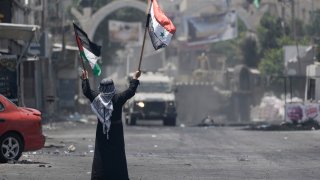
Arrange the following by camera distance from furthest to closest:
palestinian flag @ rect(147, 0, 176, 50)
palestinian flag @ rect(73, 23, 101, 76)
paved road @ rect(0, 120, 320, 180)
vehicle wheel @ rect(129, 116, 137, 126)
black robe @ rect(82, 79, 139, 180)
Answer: vehicle wheel @ rect(129, 116, 137, 126)
paved road @ rect(0, 120, 320, 180)
palestinian flag @ rect(73, 23, 101, 76)
palestinian flag @ rect(147, 0, 176, 50)
black robe @ rect(82, 79, 139, 180)

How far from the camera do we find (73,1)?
3772 inches

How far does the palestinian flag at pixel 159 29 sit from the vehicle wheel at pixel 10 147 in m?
5.42

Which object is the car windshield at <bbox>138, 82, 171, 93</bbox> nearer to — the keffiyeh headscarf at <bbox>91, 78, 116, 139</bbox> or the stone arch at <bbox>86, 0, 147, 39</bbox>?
the keffiyeh headscarf at <bbox>91, 78, 116, 139</bbox>

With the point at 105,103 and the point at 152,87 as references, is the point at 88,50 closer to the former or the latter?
the point at 105,103

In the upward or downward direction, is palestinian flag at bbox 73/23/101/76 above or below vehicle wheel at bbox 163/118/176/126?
above

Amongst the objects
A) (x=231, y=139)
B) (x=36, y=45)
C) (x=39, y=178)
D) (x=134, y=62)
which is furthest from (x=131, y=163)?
(x=134, y=62)

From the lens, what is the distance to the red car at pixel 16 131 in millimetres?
19609

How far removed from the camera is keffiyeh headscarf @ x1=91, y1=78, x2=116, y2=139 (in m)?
13.2

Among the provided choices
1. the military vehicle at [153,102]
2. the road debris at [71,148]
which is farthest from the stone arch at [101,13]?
the road debris at [71,148]

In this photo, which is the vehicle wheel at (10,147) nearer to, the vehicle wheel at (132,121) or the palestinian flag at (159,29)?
the palestinian flag at (159,29)

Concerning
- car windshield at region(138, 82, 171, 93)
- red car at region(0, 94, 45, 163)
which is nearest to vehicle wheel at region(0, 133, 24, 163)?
red car at region(0, 94, 45, 163)

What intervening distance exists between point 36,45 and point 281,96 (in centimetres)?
3718

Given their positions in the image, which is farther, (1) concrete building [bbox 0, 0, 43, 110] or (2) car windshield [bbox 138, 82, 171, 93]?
(2) car windshield [bbox 138, 82, 171, 93]

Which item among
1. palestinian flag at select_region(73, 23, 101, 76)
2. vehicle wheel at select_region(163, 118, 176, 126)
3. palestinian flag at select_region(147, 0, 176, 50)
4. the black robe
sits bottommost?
vehicle wheel at select_region(163, 118, 176, 126)
